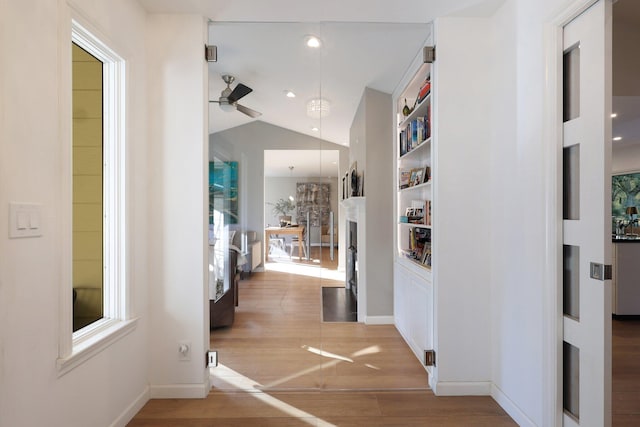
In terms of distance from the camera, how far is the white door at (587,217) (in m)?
1.36

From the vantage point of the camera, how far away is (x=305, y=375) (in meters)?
2.25

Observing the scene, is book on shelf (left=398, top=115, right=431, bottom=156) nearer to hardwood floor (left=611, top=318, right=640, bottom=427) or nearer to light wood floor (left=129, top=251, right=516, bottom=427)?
light wood floor (left=129, top=251, right=516, bottom=427)

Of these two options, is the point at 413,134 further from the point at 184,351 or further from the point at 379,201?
the point at 184,351

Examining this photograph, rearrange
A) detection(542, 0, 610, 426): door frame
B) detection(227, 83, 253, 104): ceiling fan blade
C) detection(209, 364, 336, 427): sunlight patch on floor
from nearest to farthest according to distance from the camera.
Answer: detection(542, 0, 610, 426): door frame → detection(209, 364, 336, 427): sunlight patch on floor → detection(227, 83, 253, 104): ceiling fan blade

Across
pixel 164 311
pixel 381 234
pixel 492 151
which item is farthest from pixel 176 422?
pixel 492 151

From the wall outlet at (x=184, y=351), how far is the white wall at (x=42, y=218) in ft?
1.32

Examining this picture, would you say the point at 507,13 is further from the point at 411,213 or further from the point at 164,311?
the point at 164,311

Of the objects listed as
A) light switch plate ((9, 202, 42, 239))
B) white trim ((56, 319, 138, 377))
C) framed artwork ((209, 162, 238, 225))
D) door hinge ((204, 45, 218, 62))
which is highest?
door hinge ((204, 45, 218, 62))

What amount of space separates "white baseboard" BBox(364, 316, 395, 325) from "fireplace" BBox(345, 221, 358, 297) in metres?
0.30

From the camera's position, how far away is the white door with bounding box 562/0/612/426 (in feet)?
4.45

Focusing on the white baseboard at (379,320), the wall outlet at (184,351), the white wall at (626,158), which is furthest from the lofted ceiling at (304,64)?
the white wall at (626,158)

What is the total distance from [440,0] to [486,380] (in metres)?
2.44

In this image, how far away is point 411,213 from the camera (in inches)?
115

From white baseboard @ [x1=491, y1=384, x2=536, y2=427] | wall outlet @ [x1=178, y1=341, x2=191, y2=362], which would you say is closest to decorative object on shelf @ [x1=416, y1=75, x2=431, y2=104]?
white baseboard @ [x1=491, y1=384, x2=536, y2=427]
